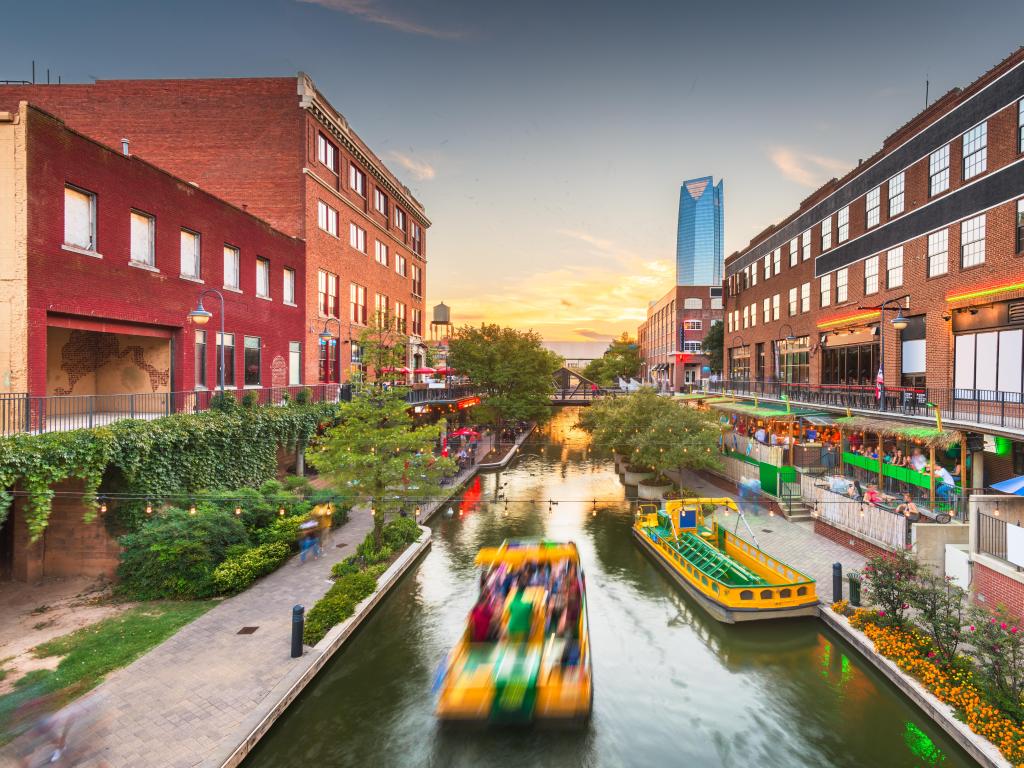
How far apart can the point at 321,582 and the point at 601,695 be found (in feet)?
30.7

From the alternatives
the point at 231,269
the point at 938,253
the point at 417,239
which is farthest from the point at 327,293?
the point at 938,253

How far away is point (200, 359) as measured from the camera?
23469mm

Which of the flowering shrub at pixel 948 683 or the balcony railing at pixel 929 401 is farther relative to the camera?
the balcony railing at pixel 929 401

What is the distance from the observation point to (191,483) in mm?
18266

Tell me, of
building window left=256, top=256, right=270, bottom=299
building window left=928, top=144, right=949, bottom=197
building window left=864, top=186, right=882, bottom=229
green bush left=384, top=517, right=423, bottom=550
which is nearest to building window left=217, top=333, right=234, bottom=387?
building window left=256, top=256, right=270, bottom=299

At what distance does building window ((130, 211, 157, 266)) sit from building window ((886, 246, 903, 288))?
108 feet

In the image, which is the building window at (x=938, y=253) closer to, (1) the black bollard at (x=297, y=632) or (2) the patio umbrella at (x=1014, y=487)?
(2) the patio umbrella at (x=1014, y=487)

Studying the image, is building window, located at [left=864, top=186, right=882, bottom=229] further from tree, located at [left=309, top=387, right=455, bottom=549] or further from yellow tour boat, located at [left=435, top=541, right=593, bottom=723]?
yellow tour boat, located at [left=435, top=541, right=593, bottom=723]

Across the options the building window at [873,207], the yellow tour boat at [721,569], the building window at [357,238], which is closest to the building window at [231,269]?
A: the building window at [357,238]

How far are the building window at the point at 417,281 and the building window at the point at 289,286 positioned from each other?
67.2 feet

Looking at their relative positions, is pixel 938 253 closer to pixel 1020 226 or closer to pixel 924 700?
pixel 1020 226

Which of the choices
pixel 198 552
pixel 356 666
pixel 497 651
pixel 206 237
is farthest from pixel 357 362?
pixel 497 651

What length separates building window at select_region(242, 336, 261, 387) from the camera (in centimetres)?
2668

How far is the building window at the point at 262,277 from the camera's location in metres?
27.6
